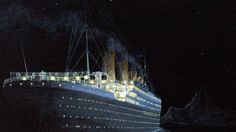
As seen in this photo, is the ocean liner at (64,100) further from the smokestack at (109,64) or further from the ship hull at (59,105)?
the smokestack at (109,64)

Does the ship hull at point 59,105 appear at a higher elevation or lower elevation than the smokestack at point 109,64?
lower

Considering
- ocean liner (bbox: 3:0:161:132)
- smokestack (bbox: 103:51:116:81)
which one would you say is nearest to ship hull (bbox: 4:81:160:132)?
ocean liner (bbox: 3:0:161:132)

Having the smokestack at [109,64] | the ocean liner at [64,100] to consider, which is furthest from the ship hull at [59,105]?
the smokestack at [109,64]

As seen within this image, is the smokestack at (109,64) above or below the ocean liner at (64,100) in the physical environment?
above

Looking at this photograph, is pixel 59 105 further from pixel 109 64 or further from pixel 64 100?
pixel 109 64

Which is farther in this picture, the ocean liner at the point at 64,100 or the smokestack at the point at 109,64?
the smokestack at the point at 109,64

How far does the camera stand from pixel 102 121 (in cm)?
3884

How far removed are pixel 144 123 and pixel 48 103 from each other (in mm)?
29688

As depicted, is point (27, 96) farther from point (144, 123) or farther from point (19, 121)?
point (144, 123)

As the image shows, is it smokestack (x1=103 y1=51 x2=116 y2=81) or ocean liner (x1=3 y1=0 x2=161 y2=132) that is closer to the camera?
ocean liner (x1=3 y1=0 x2=161 y2=132)

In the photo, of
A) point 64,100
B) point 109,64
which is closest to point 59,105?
point 64,100

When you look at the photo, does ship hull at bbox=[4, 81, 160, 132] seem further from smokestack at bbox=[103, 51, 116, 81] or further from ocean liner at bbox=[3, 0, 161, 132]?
smokestack at bbox=[103, 51, 116, 81]

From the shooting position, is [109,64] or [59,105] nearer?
[59,105]

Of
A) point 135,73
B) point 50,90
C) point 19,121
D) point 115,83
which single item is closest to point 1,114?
point 19,121
